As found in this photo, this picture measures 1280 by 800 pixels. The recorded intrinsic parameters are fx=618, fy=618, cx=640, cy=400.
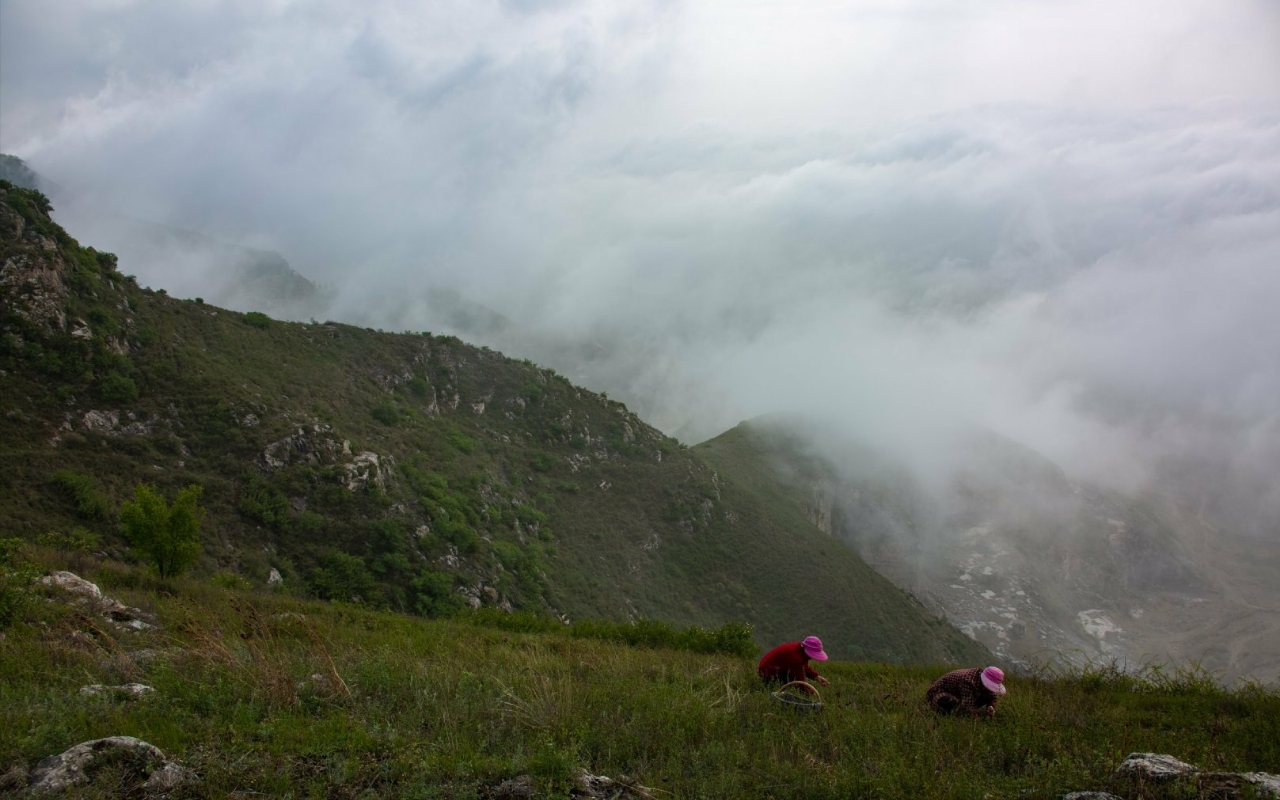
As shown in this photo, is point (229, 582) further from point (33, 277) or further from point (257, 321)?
point (257, 321)

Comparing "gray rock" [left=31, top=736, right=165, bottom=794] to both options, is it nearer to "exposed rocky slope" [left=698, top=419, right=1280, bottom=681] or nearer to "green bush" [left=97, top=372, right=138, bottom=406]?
"green bush" [left=97, top=372, right=138, bottom=406]

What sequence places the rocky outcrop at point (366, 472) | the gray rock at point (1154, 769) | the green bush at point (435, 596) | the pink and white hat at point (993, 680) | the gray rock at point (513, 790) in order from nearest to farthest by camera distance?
the gray rock at point (513, 790) → the gray rock at point (1154, 769) → the pink and white hat at point (993, 680) → the green bush at point (435, 596) → the rocky outcrop at point (366, 472)

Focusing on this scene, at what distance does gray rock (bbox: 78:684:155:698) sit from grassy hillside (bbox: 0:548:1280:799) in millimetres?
129

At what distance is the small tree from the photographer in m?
18.4

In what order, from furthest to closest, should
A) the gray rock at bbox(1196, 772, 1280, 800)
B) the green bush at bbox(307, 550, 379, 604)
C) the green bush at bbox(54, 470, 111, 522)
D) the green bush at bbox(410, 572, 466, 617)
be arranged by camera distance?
1. the green bush at bbox(410, 572, 466, 617)
2. the green bush at bbox(307, 550, 379, 604)
3. the green bush at bbox(54, 470, 111, 522)
4. the gray rock at bbox(1196, 772, 1280, 800)

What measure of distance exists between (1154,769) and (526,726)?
6.20 meters

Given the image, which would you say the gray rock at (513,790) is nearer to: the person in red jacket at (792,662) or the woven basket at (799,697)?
the woven basket at (799,697)

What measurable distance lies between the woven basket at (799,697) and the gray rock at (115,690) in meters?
7.69

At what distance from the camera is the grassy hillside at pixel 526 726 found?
549cm

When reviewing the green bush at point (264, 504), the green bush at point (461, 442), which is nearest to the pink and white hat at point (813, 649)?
the green bush at point (264, 504)

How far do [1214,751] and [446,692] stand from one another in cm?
961

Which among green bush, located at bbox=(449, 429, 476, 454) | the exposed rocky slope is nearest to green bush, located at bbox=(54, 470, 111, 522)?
green bush, located at bbox=(449, 429, 476, 454)

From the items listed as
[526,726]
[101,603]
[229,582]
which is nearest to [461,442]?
[229,582]

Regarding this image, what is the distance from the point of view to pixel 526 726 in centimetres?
673
